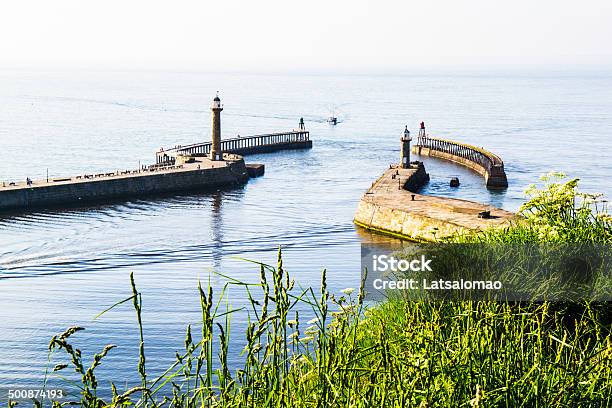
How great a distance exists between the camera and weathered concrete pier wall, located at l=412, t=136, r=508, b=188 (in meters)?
66.0

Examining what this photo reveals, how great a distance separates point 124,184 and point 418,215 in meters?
23.9

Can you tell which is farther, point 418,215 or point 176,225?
point 176,225

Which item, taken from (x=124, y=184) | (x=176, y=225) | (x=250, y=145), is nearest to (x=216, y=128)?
(x=124, y=184)

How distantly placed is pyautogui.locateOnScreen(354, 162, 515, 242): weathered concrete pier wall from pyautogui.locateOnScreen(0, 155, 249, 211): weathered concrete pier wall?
15.7 metres

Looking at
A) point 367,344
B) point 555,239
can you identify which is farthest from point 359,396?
point 555,239

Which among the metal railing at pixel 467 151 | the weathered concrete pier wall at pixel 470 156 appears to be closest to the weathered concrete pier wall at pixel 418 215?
the weathered concrete pier wall at pixel 470 156

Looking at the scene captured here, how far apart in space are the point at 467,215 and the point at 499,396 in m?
34.8

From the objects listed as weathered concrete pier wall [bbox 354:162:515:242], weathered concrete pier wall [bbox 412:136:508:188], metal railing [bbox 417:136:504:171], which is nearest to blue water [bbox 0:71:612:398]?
weathered concrete pier wall [bbox 412:136:508:188]

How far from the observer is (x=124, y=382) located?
21734mm

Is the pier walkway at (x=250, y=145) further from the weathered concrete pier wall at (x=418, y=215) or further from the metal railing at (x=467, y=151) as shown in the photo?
the weathered concrete pier wall at (x=418, y=215)

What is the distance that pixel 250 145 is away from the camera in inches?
3585

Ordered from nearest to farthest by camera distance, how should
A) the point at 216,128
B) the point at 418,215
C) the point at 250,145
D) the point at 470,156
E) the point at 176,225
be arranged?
the point at 418,215 → the point at 176,225 → the point at 216,128 → the point at 470,156 → the point at 250,145

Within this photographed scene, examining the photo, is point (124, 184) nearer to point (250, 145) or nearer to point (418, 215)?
point (418, 215)

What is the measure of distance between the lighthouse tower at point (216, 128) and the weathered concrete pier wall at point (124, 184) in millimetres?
900
